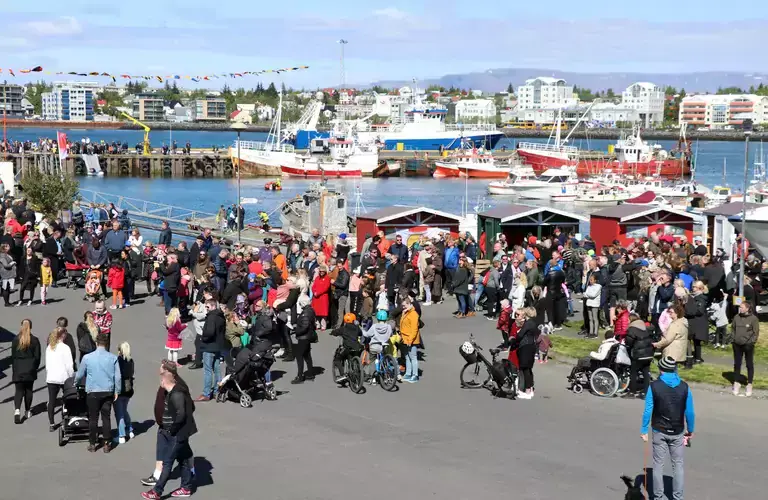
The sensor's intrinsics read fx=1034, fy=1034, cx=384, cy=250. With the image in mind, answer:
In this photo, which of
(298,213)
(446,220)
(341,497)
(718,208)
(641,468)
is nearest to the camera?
(341,497)

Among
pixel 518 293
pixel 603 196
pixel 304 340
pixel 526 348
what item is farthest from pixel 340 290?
pixel 603 196

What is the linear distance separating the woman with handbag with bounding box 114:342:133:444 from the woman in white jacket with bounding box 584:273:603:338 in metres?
8.53

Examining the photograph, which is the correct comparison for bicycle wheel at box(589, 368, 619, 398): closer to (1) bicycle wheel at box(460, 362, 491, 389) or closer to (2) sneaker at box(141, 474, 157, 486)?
(1) bicycle wheel at box(460, 362, 491, 389)

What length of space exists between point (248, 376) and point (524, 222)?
45.3 feet

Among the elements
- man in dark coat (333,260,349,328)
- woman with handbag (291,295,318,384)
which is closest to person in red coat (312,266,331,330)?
man in dark coat (333,260,349,328)

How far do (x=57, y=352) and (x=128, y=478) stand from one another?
222 centimetres

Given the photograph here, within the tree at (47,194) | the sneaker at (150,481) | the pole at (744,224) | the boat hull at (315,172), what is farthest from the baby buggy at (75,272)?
the boat hull at (315,172)

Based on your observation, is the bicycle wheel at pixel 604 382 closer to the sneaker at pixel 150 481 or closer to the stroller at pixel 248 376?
the stroller at pixel 248 376

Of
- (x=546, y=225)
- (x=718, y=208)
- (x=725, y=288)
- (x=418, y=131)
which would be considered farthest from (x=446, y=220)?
(x=418, y=131)

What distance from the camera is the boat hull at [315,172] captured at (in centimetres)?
10288

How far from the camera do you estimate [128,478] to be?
10484mm

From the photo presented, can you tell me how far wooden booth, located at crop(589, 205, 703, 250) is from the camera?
26.0m

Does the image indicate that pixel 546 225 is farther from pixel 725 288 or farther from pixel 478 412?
pixel 478 412

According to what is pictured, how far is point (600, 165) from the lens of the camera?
105750 mm
